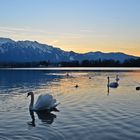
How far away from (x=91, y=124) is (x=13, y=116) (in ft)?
18.3

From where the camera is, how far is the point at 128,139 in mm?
15875

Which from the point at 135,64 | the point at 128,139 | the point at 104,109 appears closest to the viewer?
the point at 128,139

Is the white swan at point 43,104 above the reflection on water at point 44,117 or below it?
above

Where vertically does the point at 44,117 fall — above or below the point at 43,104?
below

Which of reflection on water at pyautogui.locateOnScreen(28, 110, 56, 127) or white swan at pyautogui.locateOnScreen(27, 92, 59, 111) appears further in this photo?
white swan at pyautogui.locateOnScreen(27, 92, 59, 111)

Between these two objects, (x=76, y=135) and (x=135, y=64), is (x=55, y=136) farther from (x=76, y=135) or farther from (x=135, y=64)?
(x=135, y=64)

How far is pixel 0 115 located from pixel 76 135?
7.82 metres

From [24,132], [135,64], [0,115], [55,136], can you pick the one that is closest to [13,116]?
[0,115]

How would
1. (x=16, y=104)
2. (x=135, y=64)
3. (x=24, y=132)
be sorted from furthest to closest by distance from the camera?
(x=135, y=64) → (x=16, y=104) → (x=24, y=132)

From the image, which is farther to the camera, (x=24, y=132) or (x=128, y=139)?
(x=24, y=132)

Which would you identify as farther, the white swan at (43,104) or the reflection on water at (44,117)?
the white swan at (43,104)

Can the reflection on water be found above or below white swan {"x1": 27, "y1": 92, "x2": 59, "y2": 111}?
below

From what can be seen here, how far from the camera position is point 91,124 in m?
19.2

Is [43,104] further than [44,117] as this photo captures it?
Yes
